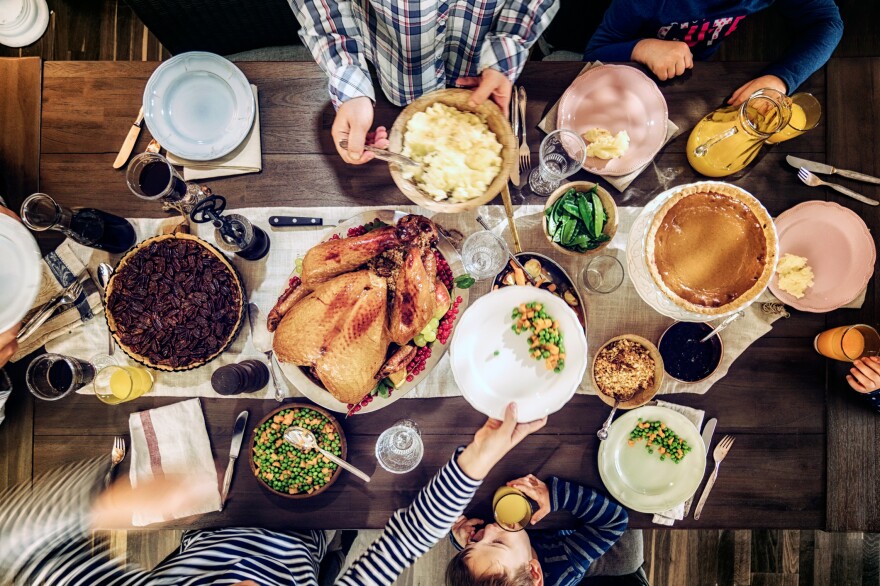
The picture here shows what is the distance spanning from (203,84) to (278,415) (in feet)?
3.47

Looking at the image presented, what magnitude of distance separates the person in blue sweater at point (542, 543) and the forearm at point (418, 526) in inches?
8.1

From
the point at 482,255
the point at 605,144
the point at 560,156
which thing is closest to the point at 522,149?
the point at 560,156

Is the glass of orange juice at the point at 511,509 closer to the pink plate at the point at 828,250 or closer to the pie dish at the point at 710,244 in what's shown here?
the pie dish at the point at 710,244

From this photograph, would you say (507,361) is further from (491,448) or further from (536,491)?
(536,491)

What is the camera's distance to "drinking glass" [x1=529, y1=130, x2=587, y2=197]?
1448 mm

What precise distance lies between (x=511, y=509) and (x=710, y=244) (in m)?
0.94

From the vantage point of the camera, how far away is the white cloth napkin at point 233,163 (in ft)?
5.09

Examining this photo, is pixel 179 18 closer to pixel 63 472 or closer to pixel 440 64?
pixel 440 64

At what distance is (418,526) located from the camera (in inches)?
59.2

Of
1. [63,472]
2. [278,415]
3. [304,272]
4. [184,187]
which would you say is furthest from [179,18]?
[63,472]

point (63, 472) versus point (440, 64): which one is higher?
point (440, 64)

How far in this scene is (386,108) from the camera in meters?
1.60

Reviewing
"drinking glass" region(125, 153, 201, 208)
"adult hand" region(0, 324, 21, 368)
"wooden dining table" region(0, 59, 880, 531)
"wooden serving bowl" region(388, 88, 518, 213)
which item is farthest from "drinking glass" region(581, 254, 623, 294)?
"adult hand" region(0, 324, 21, 368)

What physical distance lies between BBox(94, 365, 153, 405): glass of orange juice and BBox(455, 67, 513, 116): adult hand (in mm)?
1334
